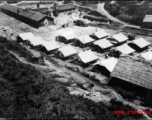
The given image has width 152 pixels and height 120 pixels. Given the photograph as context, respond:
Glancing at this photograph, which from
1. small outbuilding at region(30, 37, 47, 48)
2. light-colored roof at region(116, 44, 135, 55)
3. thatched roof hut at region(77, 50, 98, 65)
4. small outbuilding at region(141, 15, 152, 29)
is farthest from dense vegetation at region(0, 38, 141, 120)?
small outbuilding at region(141, 15, 152, 29)

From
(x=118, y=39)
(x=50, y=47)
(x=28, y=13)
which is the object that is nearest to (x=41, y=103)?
(x=50, y=47)

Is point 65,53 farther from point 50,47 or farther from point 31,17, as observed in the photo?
point 31,17

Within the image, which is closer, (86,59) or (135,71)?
(135,71)

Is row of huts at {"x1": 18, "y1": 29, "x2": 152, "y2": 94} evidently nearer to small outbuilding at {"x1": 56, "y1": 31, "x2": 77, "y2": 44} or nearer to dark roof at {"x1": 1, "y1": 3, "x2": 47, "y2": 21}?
small outbuilding at {"x1": 56, "y1": 31, "x2": 77, "y2": 44}

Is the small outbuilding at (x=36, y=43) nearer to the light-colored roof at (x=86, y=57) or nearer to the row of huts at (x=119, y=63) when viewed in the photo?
the row of huts at (x=119, y=63)

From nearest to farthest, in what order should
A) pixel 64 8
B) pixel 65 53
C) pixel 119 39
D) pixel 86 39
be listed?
pixel 65 53 < pixel 86 39 < pixel 119 39 < pixel 64 8

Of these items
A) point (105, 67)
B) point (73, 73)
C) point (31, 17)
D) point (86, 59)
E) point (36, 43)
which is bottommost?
point (73, 73)

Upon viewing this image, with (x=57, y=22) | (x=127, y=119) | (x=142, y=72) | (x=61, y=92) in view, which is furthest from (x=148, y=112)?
(x=57, y=22)

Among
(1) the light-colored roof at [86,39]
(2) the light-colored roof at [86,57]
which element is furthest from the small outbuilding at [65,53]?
(1) the light-colored roof at [86,39]
